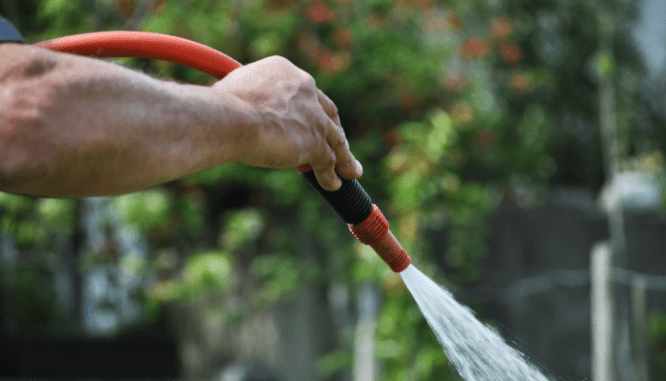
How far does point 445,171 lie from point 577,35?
6.10 metres

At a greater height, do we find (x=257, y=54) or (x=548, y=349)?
(x=257, y=54)

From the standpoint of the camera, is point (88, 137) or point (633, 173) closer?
point (88, 137)

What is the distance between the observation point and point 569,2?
8648mm

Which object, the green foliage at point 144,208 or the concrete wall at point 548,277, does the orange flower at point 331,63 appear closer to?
the green foliage at point 144,208

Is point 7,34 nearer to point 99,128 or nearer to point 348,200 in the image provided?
point 99,128

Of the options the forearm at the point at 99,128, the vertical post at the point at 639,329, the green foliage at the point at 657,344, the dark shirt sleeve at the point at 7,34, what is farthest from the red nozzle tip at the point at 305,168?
the green foliage at the point at 657,344

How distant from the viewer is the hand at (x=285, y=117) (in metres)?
1.04

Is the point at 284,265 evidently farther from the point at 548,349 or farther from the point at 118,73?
the point at 118,73

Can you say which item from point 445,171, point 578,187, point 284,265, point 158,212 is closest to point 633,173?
point 578,187

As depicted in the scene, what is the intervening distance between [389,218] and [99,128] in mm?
3445

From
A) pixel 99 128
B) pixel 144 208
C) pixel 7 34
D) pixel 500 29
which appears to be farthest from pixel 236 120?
pixel 500 29

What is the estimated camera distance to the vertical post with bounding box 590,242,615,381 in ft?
11.7

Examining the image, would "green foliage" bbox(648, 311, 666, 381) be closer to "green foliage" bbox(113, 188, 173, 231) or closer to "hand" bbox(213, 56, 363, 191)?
"green foliage" bbox(113, 188, 173, 231)

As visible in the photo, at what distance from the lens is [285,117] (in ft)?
3.52
